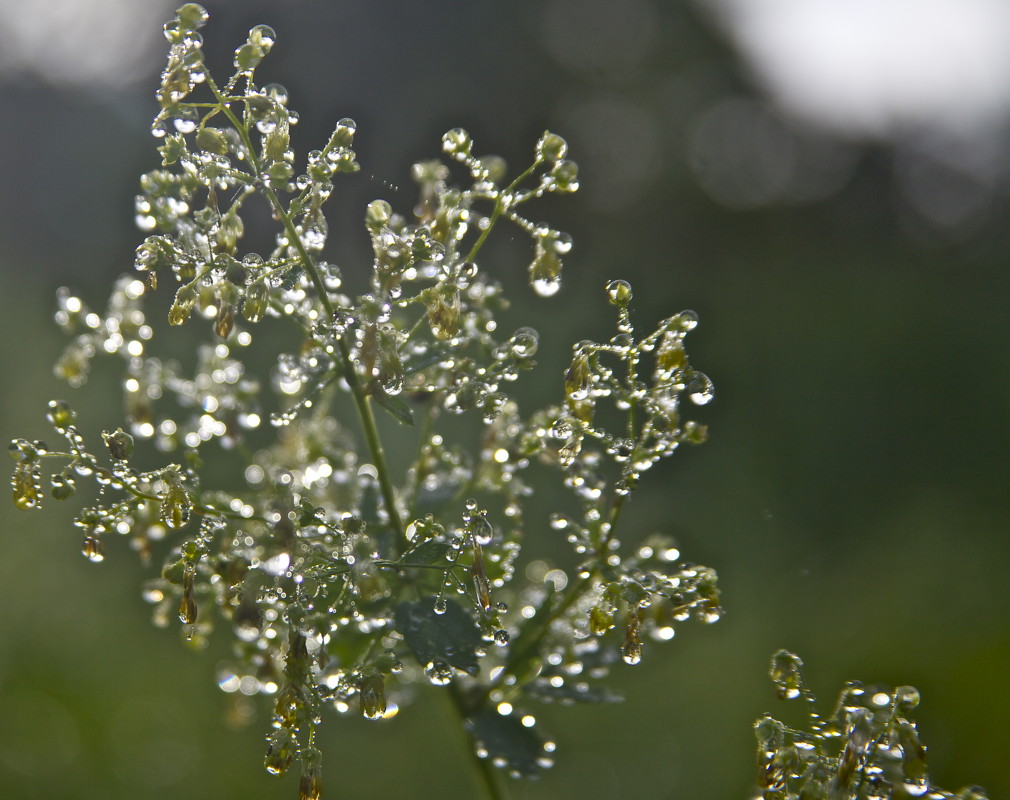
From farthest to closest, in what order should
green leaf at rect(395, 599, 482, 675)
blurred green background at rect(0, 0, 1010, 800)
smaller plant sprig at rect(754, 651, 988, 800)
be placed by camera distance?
blurred green background at rect(0, 0, 1010, 800)
green leaf at rect(395, 599, 482, 675)
smaller plant sprig at rect(754, 651, 988, 800)

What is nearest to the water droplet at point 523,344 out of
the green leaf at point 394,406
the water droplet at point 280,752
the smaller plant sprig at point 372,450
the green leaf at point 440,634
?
the smaller plant sprig at point 372,450

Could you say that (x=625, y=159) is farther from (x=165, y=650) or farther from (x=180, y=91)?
(x=180, y=91)

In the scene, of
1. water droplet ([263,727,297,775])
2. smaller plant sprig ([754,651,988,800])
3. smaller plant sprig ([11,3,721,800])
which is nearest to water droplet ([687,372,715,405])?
smaller plant sprig ([11,3,721,800])

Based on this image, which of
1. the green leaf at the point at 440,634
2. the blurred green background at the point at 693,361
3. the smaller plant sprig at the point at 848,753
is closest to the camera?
the smaller plant sprig at the point at 848,753

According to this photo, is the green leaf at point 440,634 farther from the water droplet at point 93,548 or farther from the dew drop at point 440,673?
the water droplet at point 93,548

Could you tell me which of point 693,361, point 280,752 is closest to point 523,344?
point 280,752

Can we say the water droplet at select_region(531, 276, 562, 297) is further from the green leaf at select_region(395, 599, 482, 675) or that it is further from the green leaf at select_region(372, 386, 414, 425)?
the green leaf at select_region(395, 599, 482, 675)
